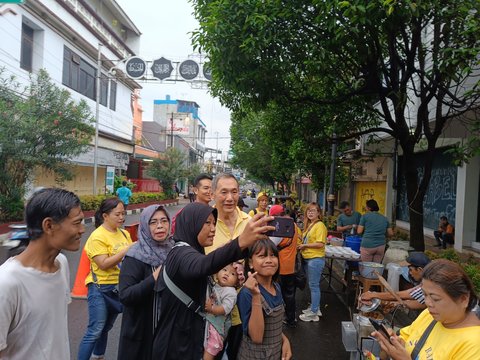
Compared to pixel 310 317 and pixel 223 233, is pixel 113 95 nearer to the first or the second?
pixel 310 317

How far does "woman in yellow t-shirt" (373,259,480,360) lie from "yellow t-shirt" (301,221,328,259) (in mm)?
3177

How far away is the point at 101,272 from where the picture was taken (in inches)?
129

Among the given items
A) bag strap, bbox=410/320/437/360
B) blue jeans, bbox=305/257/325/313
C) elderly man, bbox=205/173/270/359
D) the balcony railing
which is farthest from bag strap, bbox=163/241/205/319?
the balcony railing

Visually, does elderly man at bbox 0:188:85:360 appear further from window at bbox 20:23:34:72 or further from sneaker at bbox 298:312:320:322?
window at bbox 20:23:34:72

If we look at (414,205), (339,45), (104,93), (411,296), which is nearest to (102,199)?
(104,93)

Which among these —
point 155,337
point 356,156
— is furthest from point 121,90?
point 155,337

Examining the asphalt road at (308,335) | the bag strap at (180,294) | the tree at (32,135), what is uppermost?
the tree at (32,135)

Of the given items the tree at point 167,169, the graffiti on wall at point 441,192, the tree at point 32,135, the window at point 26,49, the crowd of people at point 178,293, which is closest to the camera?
the crowd of people at point 178,293

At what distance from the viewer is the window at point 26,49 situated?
16.0 meters

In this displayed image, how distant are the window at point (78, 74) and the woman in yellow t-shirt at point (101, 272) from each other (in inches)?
727

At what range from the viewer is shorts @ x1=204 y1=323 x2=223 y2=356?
2.43 metres

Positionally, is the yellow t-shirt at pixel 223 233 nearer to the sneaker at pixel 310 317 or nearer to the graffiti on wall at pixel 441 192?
the sneaker at pixel 310 317

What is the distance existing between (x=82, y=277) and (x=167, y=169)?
25955mm

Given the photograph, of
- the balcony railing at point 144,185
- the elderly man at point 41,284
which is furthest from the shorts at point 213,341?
the balcony railing at point 144,185
